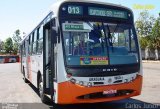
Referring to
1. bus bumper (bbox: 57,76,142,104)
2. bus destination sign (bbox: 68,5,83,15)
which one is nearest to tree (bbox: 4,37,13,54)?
bus destination sign (bbox: 68,5,83,15)

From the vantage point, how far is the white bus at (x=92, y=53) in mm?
8227

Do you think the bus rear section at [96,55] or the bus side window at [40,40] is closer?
the bus rear section at [96,55]

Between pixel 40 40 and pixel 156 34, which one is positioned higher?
pixel 156 34

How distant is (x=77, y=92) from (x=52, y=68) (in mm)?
1220

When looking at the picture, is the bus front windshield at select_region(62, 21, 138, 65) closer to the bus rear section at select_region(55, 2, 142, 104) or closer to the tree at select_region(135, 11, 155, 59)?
the bus rear section at select_region(55, 2, 142, 104)

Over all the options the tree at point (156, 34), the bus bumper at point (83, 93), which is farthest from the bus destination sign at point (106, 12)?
the tree at point (156, 34)

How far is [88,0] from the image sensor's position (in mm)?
8992

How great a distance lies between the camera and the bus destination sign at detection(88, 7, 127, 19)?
29.0 ft

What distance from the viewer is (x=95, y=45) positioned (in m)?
8.59

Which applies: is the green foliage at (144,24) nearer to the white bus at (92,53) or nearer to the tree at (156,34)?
the tree at (156,34)

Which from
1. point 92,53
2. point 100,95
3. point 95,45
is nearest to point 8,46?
point 95,45

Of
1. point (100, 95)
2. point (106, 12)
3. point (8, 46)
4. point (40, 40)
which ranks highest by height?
point (8, 46)

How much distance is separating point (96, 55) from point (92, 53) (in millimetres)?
118

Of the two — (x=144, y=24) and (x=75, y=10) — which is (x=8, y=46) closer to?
(x=144, y=24)
